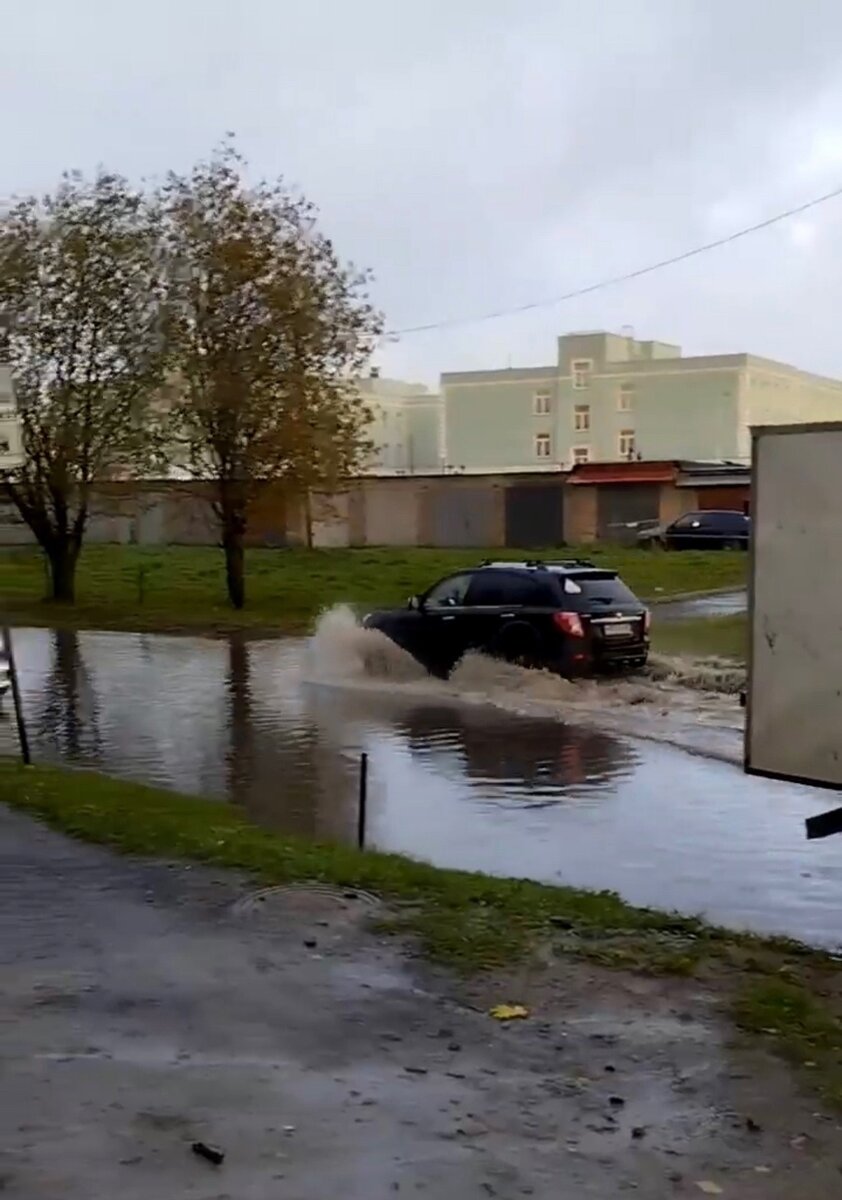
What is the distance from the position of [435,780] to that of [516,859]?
335 centimetres

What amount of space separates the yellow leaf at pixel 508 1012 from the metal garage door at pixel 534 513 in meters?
55.0

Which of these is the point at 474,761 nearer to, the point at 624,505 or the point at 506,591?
the point at 506,591

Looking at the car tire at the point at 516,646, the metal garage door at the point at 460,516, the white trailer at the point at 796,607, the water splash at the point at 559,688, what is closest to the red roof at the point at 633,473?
the metal garage door at the point at 460,516

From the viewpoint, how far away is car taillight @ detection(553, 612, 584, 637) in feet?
Result: 64.5

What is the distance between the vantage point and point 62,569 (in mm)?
35312

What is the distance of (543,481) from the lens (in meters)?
61.3

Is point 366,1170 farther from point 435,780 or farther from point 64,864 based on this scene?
point 435,780

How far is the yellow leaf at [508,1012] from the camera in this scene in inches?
247

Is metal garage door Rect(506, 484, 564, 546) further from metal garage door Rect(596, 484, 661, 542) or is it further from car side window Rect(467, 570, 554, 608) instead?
car side window Rect(467, 570, 554, 608)

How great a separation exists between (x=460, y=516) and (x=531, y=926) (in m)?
54.8

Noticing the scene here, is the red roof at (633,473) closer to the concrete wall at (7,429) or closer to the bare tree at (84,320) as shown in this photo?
the bare tree at (84,320)

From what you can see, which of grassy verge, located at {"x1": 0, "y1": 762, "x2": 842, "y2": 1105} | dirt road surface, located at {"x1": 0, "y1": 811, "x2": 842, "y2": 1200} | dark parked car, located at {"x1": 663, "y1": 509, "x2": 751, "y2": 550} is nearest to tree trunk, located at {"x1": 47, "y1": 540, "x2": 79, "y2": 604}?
dark parked car, located at {"x1": 663, "y1": 509, "x2": 751, "y2": 550}

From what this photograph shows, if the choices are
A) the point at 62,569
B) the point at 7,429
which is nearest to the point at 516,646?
the point at 7,429

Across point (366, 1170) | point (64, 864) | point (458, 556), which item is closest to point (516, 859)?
point (64, 864)
